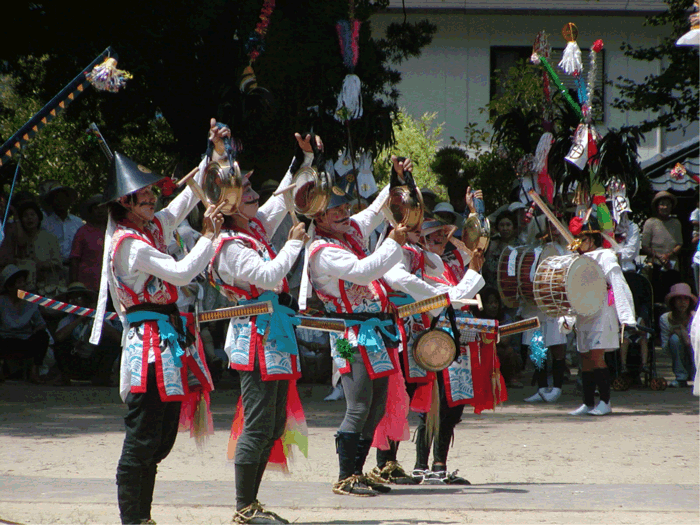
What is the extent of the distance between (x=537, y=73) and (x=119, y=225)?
50.7 ft

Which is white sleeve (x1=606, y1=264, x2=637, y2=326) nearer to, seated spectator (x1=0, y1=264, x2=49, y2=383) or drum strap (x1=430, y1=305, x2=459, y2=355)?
drum strap (x1=430, y1=305, x2=459, y2=355)

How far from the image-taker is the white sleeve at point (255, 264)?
513 cm

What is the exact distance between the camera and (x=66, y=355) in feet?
36.7

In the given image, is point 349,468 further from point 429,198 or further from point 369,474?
point 429,198

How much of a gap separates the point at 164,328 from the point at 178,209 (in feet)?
2.54

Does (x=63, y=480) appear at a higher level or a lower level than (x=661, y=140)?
lower

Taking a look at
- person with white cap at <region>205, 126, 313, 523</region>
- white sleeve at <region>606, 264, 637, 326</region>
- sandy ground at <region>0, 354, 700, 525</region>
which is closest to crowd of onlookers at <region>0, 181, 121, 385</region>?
sandy ground at <region>0, 354, 700, 525</region>

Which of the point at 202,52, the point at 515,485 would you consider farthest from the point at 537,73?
the point at 515,485

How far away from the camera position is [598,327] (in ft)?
31.8

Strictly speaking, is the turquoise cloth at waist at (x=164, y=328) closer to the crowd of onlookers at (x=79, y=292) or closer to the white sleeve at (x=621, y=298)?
the crowd of onlookers at (x=79, y=292)

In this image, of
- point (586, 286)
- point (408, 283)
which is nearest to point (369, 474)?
point (408, 283)

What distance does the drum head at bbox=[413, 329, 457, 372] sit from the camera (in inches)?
251

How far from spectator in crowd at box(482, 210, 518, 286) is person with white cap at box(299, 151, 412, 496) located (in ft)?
20.4

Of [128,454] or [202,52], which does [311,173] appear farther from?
[202,52]
